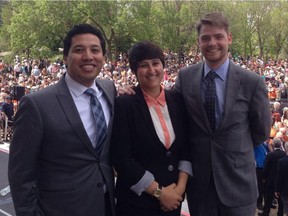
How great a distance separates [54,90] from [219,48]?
1128 millimetres

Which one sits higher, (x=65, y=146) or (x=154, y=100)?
(x=154, y=100)

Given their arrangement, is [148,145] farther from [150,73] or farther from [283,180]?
[283,180]

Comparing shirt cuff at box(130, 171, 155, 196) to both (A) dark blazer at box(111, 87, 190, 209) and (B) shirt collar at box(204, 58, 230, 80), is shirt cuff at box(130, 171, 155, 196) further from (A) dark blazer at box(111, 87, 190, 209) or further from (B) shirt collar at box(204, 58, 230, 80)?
(B) shirt collar at box(204, 58, 230, 80)

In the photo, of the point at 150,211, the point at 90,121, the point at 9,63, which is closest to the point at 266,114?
the point at 150,211

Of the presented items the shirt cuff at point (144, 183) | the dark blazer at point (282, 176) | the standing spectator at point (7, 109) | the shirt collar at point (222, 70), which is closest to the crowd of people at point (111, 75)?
the standing spectator at point (7, 109)

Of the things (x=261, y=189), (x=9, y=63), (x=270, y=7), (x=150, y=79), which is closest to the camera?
(x=150, y=79)

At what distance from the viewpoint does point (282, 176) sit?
5.59 metres

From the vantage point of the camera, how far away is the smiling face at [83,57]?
233 cm

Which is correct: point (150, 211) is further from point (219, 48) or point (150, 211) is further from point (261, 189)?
point (261, 189)

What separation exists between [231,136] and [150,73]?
68 cm

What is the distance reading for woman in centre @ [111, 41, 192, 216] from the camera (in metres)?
2.45

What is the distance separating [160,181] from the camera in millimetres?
2518

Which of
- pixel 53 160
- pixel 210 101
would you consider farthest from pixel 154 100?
pixel 53 160

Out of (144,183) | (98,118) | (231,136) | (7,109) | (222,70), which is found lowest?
(7,109)
